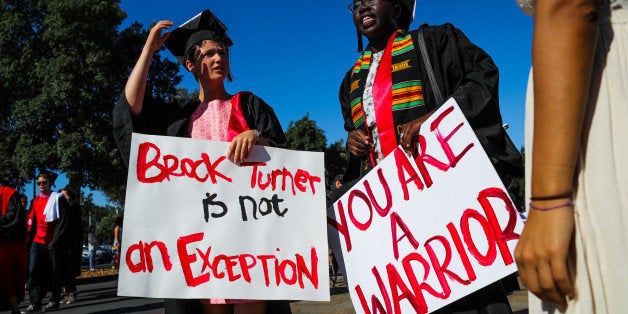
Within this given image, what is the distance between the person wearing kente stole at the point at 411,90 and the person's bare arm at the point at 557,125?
0.93 metres

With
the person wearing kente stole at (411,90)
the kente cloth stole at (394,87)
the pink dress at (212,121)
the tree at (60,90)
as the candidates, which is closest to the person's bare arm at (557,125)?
the person wearing kente stole at (411,90)

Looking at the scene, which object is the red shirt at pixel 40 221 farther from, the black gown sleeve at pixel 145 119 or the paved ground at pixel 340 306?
the black gown sleeve at pixel 145 119

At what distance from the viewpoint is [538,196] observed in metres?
1.04

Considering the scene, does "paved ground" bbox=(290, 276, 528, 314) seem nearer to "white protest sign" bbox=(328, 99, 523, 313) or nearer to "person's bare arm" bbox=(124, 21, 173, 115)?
"white protest sign" bbox=(328, 99, 523, 313)

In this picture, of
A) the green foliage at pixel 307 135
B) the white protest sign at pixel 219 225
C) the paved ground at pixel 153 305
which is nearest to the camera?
the white protest sign at pixel 219 225

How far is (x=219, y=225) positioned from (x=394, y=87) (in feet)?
3.04

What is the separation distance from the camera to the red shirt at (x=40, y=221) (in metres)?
8.66

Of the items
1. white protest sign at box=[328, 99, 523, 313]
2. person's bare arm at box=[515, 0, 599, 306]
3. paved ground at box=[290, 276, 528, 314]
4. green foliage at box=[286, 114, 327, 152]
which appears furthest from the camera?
green foliage at box=[286, 114, 327, 152]

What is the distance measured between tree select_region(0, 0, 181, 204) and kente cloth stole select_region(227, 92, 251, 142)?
22.2 metres

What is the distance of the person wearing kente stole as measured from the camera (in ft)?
6.49

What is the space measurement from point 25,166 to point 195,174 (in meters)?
23.4

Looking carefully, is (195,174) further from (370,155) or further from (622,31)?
(622,31)

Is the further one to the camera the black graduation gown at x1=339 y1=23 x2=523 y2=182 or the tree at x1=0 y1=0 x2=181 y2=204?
the tree at x1=0 y1=0 x2=181 y2=204

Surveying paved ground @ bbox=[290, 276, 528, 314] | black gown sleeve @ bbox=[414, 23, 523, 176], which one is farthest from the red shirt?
black gown sleeve @ bbox=[414, 23, 523, 176]
